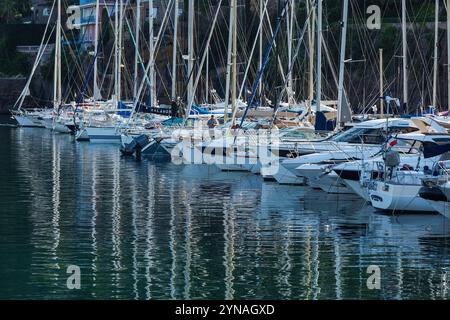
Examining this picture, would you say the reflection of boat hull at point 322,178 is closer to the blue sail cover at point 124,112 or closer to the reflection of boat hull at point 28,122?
the blue sail cover at point 124,112

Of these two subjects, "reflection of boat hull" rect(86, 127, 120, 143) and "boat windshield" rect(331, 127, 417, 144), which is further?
"reflection of boat hull" rect(86, 127, 120, 143)

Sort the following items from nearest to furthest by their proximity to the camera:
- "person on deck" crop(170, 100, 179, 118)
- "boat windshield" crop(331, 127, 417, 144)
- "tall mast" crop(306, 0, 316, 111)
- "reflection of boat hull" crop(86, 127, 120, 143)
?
1. "boat windshield" crop(331, 127, 417, 144)
2. "tall mast" crop(306, 0, 316, 111)
3. "person on deck" crop(170, 100, 179, 118)
4. "reflection of boat hull" crop(86, 127, 120, 143)

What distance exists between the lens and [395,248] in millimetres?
27984

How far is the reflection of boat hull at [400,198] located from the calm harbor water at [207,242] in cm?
34

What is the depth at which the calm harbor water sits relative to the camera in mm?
23500

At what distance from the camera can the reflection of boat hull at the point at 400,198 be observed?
3225 cm

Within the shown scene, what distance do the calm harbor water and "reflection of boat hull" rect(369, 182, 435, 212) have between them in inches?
13.5

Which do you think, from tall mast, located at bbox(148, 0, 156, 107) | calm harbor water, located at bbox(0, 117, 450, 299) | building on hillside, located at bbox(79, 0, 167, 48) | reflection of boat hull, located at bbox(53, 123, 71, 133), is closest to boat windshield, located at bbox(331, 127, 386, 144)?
calm harbor water, located at bbox(0, 117, 450, 299)

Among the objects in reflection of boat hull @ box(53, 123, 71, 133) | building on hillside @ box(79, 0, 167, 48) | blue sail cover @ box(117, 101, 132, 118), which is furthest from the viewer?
building on hillside @ box(79, 0, 167, 48)

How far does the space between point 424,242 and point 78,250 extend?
7731 millimetres

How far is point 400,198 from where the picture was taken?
32.5 metres

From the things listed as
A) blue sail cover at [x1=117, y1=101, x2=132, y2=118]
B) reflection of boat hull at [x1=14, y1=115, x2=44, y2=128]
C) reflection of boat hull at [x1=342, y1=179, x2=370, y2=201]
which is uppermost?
blue sail cover at [x1=117, y1=101, x2=132, y2=118]

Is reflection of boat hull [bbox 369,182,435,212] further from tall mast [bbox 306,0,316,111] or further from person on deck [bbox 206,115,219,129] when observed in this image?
person on deck [bbox 206,115,219,129]

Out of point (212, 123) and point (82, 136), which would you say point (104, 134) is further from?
point (212, 123)
